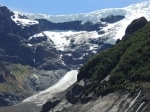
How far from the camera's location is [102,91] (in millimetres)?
140875

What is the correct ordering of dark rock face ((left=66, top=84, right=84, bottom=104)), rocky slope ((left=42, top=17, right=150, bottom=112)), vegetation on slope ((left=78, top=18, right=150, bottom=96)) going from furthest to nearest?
dark rock face ((left=66, top=84, right=84, bottom=104)) → vegetation on slope ((left=78, top=18, right=150, bottom=96)) → rocky slope ((left=42, top=17, right=150, bottom=112))

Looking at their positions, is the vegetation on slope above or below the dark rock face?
above

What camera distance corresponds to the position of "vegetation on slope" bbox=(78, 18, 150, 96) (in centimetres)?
13446

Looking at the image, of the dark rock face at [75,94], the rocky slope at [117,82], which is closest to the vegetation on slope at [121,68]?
the rocky slope at [117,82]

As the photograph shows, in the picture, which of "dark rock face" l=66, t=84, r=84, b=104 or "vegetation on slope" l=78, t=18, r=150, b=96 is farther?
"dark rock face" l=66, t=84, r=84, b=104

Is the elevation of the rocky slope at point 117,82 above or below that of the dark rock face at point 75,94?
above

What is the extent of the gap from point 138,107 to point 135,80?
17.7 m

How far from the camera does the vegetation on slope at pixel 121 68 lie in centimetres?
13446

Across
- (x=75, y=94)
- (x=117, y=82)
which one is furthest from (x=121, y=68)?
(x=75, y=94)

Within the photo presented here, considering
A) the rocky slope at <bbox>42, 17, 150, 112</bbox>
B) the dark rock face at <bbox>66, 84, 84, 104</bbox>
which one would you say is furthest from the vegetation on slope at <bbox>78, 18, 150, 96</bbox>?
the dark rock face at <bbox>66, 84, 84, 104</bbox>

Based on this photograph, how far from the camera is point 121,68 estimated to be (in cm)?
14575

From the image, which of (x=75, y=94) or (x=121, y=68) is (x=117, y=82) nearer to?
(x=121, y=68)

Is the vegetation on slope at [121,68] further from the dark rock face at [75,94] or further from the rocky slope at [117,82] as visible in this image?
the dark rock face at [75,94]

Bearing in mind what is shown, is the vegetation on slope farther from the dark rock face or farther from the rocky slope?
the dark rock face
